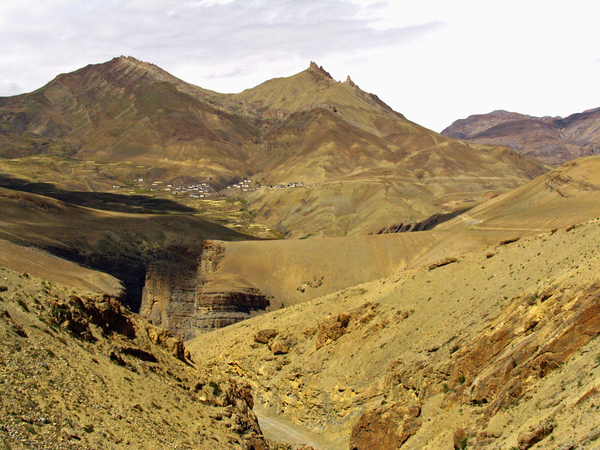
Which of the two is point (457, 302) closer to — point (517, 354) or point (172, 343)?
point (517, 354)

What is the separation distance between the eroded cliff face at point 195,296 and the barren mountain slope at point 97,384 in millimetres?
37272

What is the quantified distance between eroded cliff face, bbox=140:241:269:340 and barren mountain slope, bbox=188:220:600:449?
Result: 17422 mm

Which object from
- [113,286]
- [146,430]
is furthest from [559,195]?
[146,430]

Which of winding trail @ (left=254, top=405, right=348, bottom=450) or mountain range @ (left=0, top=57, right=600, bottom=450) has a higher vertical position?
mountain range @ (left=0, top=57, right=600, bottom=450)

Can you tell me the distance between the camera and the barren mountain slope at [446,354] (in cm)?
1972

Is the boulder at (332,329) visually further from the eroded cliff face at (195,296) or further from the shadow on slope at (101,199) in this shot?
the shadow on slope at (101,199)

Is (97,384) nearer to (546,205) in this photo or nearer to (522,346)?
(522,346)

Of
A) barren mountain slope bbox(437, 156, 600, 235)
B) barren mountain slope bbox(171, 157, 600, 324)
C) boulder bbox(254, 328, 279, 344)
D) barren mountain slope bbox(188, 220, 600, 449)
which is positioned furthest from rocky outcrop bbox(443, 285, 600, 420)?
barren mountain slope bbox(437, 156, 600, 235)

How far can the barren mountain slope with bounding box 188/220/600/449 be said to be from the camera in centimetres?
1972

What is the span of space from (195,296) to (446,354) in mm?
45568

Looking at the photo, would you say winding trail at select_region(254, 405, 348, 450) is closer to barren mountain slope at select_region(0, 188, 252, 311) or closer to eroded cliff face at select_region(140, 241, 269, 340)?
eroded cliff face at select_region(140, 241, 269, 340)

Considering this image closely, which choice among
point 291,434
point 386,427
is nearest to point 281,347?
point 291,434

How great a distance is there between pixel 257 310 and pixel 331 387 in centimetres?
3400

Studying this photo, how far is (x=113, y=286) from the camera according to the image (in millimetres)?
68375
